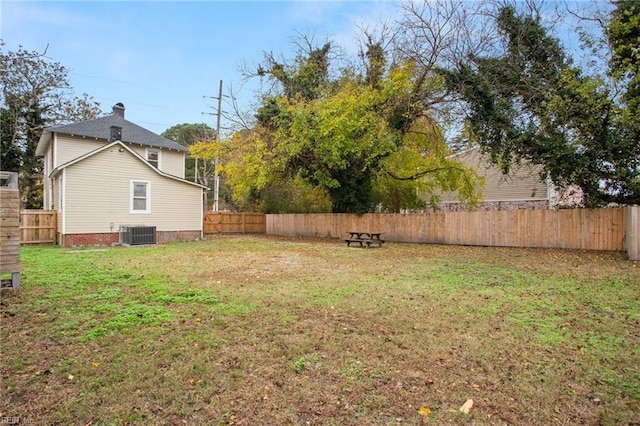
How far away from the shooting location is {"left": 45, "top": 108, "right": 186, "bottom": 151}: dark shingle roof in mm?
16375

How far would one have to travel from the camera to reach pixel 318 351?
129 inches

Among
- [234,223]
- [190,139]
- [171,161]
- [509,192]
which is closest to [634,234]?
[509,192]

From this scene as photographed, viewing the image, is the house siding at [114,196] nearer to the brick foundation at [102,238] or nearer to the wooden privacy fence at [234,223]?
the brick foundation at [102,238]

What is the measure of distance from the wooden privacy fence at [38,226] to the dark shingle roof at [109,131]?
15.0 ft

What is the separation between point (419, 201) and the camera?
18.5m

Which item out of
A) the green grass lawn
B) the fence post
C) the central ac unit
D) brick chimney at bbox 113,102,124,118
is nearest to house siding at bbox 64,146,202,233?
the central ac unit

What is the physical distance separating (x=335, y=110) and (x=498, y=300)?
9.75m

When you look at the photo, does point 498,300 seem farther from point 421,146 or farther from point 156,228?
point 156,228

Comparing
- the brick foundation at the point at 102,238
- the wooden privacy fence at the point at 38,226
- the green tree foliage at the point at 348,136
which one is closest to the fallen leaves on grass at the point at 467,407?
the green tree foliage at the point at 348,136

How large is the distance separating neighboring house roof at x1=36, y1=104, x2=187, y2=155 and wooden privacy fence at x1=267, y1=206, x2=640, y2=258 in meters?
10.9

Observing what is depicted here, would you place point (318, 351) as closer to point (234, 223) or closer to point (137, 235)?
point (137, 235)

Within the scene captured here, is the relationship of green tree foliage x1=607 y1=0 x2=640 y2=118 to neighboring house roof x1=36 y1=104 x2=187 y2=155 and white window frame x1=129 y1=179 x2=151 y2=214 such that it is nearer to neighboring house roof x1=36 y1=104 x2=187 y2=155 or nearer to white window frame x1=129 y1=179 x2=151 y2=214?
white window frame x1=129 y1=179 x2=151 y2=214

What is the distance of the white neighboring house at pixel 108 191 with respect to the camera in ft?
42.2

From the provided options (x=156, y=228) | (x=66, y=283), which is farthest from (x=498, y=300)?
(x=156, y=228)
